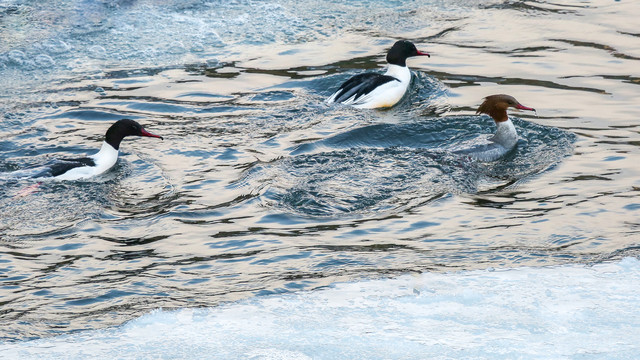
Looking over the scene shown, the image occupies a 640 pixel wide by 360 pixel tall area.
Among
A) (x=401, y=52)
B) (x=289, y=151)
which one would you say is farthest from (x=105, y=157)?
(x=401, y=52)

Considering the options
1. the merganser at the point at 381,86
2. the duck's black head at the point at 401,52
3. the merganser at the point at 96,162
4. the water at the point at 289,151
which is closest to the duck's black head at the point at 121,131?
the merganser at the point at 96,162

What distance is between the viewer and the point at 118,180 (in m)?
7.72

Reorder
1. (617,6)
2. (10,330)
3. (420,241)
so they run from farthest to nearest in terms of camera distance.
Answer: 1. (617,6)
2. (420,241)
3. (10,330)

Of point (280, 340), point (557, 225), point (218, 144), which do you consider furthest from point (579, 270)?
point (218, 144)

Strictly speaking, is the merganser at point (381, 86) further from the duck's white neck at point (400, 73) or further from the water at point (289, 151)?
the water at point (289, 151)

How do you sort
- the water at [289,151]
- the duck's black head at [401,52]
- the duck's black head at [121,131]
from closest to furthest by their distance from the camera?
1. the water at [289,151]
2. the duck's black head at [121,131]
3. the duck's black head at [401,52]

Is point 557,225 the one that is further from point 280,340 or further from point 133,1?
point 133,1

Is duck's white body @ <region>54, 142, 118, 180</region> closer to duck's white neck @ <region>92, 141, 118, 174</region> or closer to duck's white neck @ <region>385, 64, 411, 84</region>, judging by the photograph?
duck's white neck @ <region>92, 141, 118, 174</region>

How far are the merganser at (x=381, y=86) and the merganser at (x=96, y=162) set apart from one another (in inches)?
88.0

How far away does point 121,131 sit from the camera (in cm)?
810

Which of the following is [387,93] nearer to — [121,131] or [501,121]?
[501,121]

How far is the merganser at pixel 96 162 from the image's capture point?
7.50 metres

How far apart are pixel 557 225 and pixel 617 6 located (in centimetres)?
691

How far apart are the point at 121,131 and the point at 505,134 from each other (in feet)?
12.2
